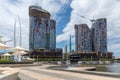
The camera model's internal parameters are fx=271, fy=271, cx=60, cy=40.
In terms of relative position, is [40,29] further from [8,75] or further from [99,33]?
[8,75]

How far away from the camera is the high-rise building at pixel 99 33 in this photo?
185900 mm

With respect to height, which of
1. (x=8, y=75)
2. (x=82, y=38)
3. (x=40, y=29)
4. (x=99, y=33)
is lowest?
(x=8, y=75)

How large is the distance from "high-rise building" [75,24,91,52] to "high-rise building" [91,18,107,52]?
4.14 metres

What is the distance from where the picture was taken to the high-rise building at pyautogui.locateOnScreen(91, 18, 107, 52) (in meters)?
186

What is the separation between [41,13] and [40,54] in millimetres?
28191

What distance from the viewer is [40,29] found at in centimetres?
16750

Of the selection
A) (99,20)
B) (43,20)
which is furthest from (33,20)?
(99,20)

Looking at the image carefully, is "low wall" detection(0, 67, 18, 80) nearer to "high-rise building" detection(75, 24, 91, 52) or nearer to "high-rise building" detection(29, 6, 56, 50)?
"high-rise building" detection(29, 6, 56, 50)

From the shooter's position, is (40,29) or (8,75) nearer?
(8,75)

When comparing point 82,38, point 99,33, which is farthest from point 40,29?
point 99,33

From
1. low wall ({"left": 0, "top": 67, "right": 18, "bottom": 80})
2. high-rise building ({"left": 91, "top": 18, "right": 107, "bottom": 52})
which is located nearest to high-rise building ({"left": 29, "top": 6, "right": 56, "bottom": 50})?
high-rise building ({"left": 91, "top": 18, "right": 107, "bottom": 52})

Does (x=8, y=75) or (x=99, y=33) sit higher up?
(x=99, y=33)

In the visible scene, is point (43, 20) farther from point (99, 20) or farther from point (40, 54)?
point (99, 20)

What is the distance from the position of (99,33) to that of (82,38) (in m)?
12.2
